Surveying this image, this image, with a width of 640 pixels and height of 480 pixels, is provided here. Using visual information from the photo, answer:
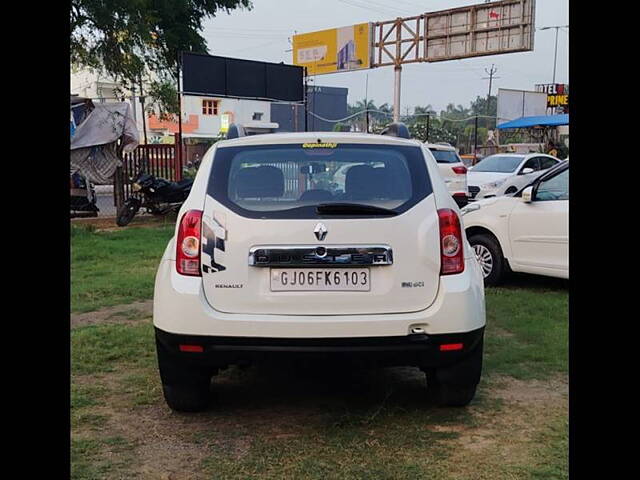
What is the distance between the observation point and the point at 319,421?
4180mm

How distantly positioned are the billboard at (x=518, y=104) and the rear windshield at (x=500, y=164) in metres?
19.7

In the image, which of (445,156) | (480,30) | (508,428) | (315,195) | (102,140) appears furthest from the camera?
(480,30)

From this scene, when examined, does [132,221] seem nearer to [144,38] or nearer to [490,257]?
[144,38]

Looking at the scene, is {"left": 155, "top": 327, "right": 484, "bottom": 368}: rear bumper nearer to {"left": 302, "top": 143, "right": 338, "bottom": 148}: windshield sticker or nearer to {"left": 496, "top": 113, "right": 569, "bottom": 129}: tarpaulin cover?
{"left": 302, "top": 143, "right": 338, "bottom": 148}: windshield sticker

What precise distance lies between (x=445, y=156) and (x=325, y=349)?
1482cm

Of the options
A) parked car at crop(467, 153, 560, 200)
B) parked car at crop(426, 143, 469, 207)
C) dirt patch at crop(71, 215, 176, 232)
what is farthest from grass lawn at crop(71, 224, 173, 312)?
parked car at crop(467, 153, 560, 200)

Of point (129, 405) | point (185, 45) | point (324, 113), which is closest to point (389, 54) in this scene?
point (185, 45)

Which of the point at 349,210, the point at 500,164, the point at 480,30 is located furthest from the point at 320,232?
the point at 480,30

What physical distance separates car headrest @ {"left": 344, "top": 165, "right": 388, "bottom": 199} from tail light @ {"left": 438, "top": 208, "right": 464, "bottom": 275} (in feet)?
1.17

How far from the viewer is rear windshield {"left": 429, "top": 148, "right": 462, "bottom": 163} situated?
58.4ft

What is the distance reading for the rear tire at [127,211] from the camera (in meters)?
14.6

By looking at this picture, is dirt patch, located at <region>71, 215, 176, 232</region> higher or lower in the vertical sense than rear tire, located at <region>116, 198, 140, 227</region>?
lower

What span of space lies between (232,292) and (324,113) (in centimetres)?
7267
